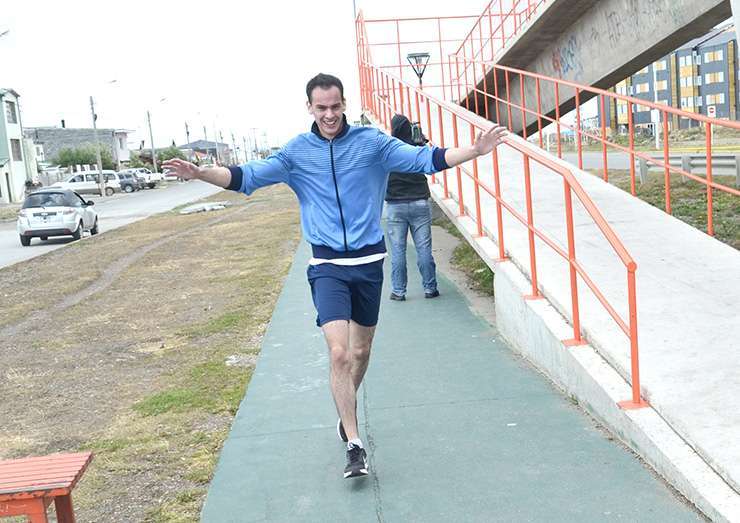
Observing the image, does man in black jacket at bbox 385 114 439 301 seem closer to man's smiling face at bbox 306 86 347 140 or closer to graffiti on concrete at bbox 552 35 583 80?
man's smiling face at bbox 306 86 347 140

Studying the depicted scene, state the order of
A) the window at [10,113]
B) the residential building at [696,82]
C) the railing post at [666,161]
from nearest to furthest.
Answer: the railing post at [666,161], the window at [10,113], the residential building at [696,82]

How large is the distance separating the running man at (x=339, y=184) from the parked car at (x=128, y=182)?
57759 mm

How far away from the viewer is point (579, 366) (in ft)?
15.4

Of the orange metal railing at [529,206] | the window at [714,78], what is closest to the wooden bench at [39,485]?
A: the orange metal railing at [529,206]

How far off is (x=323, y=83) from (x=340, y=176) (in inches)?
18.0

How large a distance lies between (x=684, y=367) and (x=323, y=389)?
7.78 ft

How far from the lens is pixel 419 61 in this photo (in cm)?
1625

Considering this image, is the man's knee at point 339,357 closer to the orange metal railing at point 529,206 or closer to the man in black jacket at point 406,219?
the orange metal railing at point 529,206

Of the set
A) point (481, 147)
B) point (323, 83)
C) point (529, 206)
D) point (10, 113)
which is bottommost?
point (529, 206)

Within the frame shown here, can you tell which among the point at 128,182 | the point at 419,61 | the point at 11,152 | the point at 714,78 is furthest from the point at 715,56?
the point at 419,61

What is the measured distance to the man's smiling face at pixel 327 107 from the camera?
→ 4.02 metres

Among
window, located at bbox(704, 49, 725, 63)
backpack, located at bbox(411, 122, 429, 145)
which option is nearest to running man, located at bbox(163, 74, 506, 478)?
backpack, located at bbox(411, 122, 429, 145)

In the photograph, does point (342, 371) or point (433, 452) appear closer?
point (342, 371)

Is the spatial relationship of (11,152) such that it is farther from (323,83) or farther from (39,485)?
(39,485)
